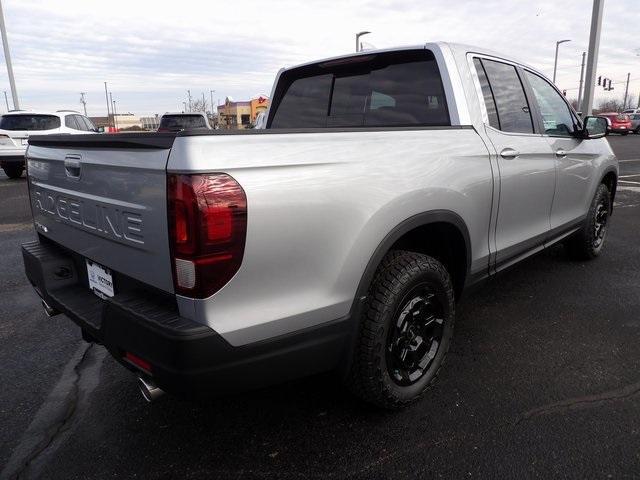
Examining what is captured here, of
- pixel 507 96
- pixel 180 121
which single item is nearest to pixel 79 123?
pixel 180 121

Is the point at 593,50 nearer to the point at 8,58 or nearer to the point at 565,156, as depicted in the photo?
the point at 565,156

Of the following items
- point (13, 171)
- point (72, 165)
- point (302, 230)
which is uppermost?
point (72, 165)

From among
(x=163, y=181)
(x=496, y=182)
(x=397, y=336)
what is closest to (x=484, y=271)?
(x=496, y=182)

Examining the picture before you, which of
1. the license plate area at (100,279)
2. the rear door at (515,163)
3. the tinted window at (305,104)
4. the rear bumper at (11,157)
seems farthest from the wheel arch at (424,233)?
the rear bumper at (11,157)

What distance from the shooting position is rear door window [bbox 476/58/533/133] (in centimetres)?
309

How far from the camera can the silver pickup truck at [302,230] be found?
1654 millimetres

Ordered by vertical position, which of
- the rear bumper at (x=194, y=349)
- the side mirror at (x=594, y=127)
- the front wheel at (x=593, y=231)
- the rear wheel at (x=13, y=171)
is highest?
the side mirror at (x=594, y=127)

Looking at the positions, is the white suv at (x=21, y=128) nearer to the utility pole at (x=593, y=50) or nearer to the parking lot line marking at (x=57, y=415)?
the parking lot line marking at (x=57, y=415)

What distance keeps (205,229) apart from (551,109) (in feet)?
10.9

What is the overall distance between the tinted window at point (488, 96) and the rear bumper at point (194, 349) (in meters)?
1.78

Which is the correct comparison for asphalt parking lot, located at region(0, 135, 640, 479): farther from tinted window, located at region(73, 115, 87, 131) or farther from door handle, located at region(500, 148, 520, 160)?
tinted window, located at region(73, 115, 87, 131)

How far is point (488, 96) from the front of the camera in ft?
9.95

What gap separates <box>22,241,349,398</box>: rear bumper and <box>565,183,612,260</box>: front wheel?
351 cm

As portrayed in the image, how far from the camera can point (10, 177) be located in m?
13.3
